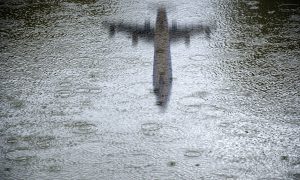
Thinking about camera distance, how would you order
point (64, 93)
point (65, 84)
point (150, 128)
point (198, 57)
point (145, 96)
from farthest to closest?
point (198, 57)
point (65, 84)
point (64, 93)
point (145, 96)
point (150, 128)

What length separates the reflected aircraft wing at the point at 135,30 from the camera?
5220mm

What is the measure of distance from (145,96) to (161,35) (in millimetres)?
1218

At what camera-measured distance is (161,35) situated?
521 cm

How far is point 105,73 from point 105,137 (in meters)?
1.06

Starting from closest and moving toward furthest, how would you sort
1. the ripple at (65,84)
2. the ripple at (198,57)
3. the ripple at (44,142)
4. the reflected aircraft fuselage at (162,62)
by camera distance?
the ripple at (44,142)
the reflected aircraft fuselage at (162,62)
the ripple at (65,84)
the ripple at (198,57)

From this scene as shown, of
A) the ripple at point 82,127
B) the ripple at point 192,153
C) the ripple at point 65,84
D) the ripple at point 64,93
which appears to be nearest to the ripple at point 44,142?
the ripple at point 82,127

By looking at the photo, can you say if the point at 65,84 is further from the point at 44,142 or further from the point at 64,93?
the point at 44,142

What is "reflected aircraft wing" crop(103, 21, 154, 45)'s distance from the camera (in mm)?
5220

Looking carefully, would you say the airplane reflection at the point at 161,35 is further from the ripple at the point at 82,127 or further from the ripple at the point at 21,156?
the ripple at the point at 21,156

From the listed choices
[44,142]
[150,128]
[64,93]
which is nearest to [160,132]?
[150,128]

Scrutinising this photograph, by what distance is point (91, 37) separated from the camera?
5305mm

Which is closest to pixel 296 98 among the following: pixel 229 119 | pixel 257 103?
pixel 257 103

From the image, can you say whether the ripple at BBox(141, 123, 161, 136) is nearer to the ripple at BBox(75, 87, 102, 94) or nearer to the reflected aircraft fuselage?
the reflected aircraft fuselage

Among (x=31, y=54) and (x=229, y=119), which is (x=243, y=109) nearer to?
(x=229, y=119)
